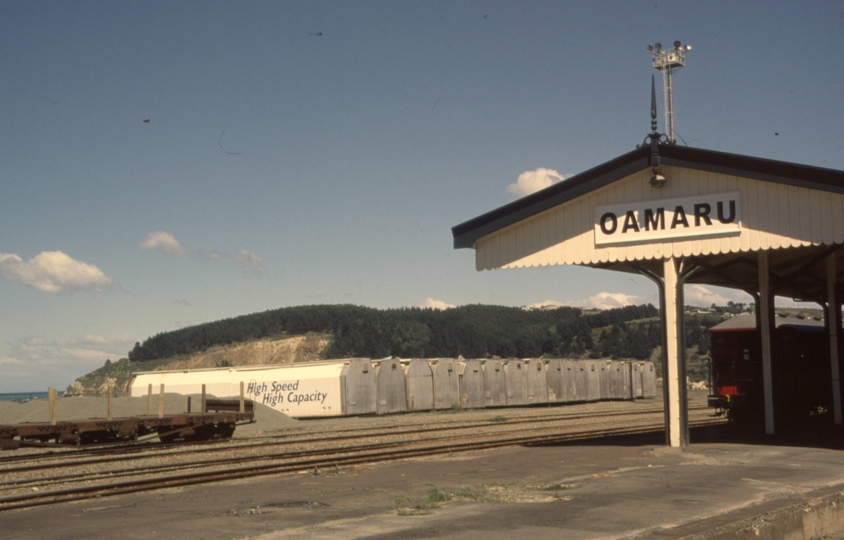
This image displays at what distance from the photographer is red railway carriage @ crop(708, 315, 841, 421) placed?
25.5m

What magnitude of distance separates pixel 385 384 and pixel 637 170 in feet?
98.7

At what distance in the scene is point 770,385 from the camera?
62.5 feet

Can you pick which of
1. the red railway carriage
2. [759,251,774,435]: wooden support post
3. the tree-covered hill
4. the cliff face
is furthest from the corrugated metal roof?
the cliff face

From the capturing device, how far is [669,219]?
53.6 ft

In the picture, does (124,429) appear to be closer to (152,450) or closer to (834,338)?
(152,450)

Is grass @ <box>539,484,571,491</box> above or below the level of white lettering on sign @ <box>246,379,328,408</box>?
above

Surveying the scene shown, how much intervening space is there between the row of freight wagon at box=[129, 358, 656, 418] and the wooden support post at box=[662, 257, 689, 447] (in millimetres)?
27126

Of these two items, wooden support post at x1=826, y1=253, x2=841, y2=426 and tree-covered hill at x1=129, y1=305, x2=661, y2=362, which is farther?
tree-covered hill at x1=129, y1=305, x2=661, y2=362

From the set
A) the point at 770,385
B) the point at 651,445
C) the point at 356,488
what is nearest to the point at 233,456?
the point at 356,488

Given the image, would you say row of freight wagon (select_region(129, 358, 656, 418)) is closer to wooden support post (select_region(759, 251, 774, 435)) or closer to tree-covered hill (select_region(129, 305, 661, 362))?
wooden support post (select_region(759, 251, 774, 435))

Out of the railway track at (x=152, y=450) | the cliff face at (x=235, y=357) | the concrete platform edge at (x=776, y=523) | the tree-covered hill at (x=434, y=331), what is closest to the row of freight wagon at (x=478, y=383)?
the railway track at (x=152, y=450)

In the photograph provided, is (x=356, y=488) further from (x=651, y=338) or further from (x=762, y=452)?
(x=651, y=338)

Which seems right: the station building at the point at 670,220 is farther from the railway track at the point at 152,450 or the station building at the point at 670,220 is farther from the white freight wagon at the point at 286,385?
the white freight wagon at the point at 286,385

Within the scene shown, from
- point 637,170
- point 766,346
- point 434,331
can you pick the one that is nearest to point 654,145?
point 637,170
